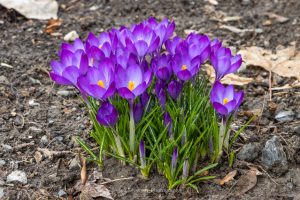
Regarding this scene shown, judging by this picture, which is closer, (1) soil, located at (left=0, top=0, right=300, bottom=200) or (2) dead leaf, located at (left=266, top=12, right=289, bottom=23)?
(1) soil, located at (left=0, top=0, right=300, bottom=200)

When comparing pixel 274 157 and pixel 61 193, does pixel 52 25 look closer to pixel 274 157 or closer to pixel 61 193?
pixel 61 193

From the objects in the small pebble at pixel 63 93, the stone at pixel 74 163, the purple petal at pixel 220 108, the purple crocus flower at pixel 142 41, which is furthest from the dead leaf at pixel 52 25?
the purple petal at pixel 220 108

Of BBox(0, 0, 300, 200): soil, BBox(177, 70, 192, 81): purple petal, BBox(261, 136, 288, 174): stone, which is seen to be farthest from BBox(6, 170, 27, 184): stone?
BBox(261, 136, 288, 174): stone

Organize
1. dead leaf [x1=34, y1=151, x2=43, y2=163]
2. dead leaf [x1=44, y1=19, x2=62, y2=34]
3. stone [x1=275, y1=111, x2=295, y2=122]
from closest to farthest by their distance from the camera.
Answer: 1. dead leaf [x1=34, y1=151, x2=43, y2=163]
2. stone [x1=275, y1=111, x2=295, y2=122]
3. dead leaf [x1=44, y1=19, x2=62, y2=34]

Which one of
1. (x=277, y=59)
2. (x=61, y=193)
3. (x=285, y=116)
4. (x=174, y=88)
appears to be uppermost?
(x=174, y=88)

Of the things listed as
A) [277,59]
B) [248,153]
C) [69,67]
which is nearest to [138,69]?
[69,67]

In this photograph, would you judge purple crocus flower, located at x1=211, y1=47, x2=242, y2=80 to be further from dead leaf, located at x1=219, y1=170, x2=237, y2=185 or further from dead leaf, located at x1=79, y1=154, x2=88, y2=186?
Result: dead leaf, located at x1=79, y1=154, x2=88, y2=186

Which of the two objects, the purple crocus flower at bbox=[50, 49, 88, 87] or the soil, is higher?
the purple crocus flower at bbox=[50, 49, 88, 87]
